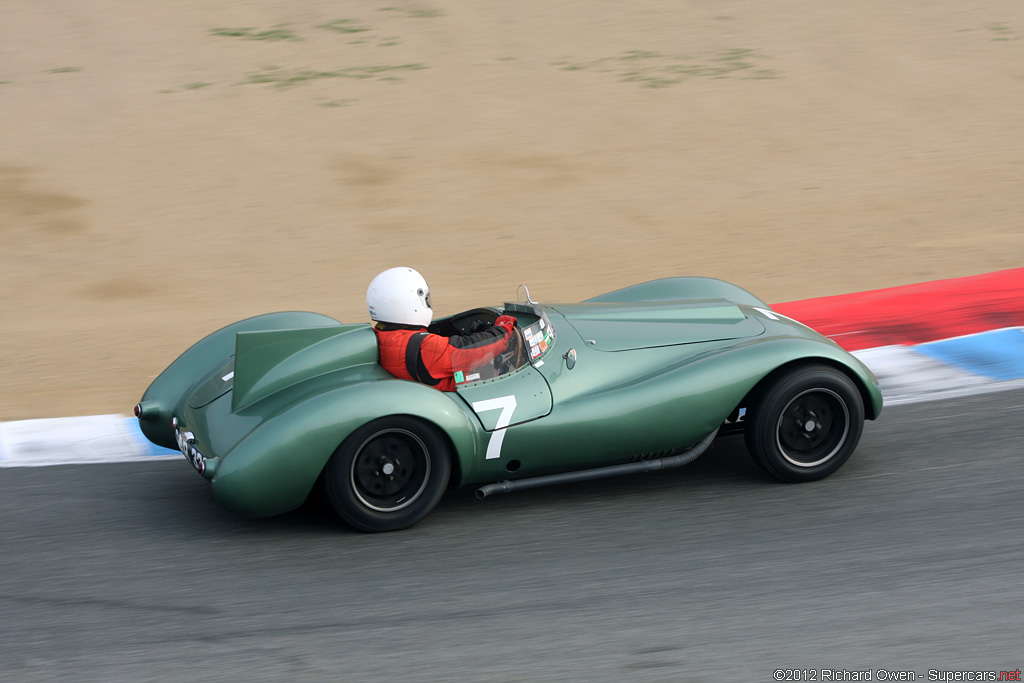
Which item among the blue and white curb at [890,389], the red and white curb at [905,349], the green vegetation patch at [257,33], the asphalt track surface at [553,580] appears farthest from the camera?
the green vegetation patch at [257,33]

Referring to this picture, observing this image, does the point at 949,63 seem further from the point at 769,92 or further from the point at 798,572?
the point at 798,572

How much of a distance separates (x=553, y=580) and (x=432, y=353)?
118 centimetres

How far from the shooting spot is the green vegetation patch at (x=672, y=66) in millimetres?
15500

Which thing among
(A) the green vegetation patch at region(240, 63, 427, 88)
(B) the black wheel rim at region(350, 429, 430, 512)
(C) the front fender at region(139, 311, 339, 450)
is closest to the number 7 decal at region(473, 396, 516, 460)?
(B) the black wheel rim at region(350, 429, 430, 512)

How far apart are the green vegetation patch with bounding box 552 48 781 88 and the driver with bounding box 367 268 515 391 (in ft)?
36.7

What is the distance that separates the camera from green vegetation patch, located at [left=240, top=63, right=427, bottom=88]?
15.2 meters

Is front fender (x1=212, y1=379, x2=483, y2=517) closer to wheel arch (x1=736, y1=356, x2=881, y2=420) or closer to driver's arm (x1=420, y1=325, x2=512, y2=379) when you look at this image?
driver's arm (x1=420, y1=325, x2=512, y2=379)

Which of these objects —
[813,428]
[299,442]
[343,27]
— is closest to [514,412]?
[299,442]

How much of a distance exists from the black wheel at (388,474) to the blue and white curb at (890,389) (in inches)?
65.9

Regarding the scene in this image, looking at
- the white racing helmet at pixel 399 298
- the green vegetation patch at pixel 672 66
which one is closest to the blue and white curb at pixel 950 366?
the white racing helmet at pixel 399 298

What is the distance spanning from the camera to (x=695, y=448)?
16.2ft

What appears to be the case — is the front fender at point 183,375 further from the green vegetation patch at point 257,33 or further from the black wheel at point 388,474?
the green vegetation patch at point 257,33

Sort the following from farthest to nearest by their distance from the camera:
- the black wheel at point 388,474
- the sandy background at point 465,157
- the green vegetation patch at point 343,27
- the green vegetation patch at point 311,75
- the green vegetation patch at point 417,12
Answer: the green vegetation patch at point 417,12 < the green vegetation patch at point 343,27 < the green vegetation patch at point 311,75 < the sandy background at point 465,157 < the black wheel at point 388,474

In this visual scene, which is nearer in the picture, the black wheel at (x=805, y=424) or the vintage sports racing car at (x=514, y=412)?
the vintage sports racing car at (x=514, y=412)
